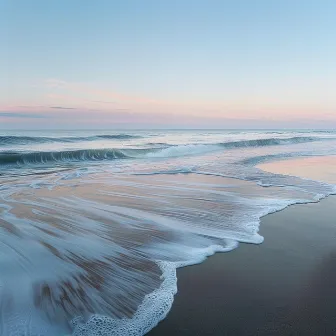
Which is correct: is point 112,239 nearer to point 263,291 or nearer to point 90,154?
point 263,291

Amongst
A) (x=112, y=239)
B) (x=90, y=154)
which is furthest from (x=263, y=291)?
(x=90, y=154)

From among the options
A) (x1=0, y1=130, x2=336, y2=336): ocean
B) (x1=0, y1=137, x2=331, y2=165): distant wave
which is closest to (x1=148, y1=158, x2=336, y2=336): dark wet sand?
(x1=0, y1=130, x2=336, y2=336): ocean

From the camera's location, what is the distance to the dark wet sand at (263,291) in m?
2.61

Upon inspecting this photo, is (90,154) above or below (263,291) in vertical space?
above

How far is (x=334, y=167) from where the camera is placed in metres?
12.6

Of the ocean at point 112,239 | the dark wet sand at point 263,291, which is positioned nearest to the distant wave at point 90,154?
the ocean at point 112,239

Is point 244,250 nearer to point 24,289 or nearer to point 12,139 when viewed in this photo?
point 24,289

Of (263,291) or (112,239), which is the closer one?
(263,291)

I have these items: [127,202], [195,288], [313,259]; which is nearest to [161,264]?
[195,288]

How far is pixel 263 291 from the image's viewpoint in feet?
10.3

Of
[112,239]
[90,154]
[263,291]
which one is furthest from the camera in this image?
[90,154]

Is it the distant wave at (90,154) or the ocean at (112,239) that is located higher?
the distant wave at (90,154)

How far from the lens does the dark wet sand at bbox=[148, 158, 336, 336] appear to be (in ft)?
8.55

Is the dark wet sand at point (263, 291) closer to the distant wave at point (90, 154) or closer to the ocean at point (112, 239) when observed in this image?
the ocean at point (112, 239)
